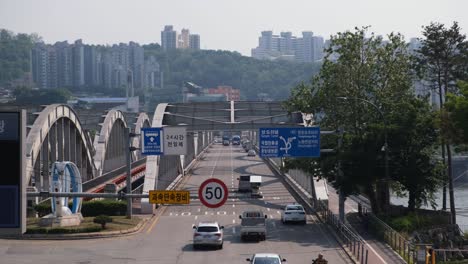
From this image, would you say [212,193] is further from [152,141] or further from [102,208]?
[102,208]

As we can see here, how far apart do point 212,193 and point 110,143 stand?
277 feet

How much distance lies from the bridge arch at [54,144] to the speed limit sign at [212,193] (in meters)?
34.6

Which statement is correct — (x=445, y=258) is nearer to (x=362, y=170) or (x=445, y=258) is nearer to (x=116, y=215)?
(x=362, y=170)

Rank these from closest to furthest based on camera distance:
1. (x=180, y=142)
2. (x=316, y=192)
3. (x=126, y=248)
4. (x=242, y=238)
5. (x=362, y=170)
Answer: (x=126, y=248) → (x=242, y=238) → (x=180, y=142) → (x=362, y=170) → (x=316, y=192)

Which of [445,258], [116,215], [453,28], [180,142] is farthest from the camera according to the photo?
[453,28]

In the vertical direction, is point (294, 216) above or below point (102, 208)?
below

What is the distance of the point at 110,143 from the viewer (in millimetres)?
113812

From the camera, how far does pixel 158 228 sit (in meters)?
55.8

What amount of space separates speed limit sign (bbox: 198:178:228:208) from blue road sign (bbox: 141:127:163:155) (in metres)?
22.2

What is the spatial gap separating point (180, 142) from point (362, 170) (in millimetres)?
13041

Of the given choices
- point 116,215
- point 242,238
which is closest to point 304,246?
point 242,238

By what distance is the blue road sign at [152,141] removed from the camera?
173ft

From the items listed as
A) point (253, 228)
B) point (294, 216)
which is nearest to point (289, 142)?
point (253, 228)

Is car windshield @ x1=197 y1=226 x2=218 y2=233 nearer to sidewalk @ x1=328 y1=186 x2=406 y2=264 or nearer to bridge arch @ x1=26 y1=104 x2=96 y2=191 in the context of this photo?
sidewalk @ x1=328 y1=186 x2=406 y2=264
